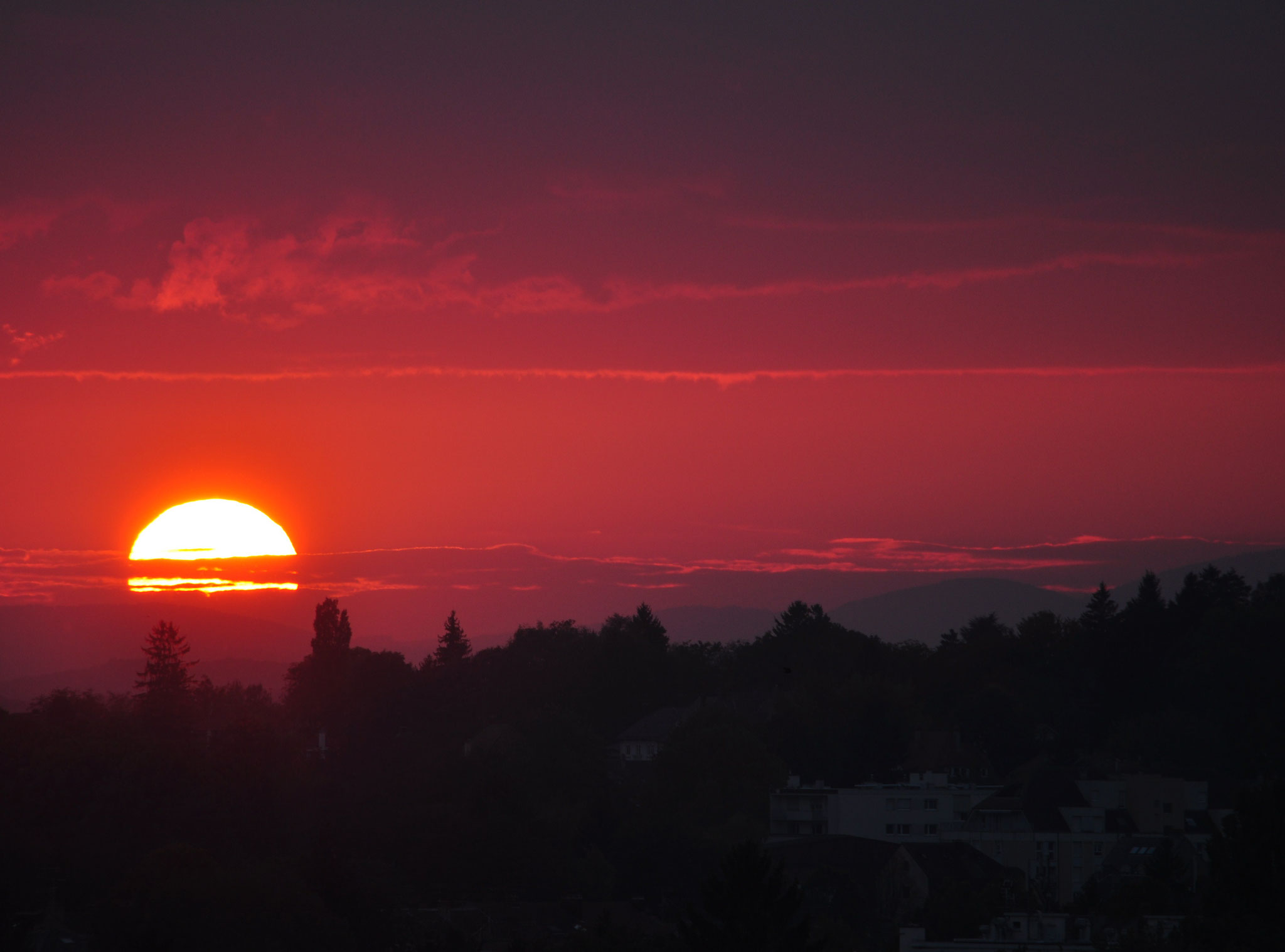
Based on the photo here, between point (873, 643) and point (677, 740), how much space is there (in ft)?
127

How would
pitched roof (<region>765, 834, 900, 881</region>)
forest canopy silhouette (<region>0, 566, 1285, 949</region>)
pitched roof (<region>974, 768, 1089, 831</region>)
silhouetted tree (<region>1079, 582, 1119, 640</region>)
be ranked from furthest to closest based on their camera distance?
silhouetted tree (<region>1079, 582, 1119, 640</region>) → pitched roof (<region>974, 768, 1089, 831</region>) → pitched roof (<region>765, 834, 900, 881</region>) → forest canopy silhouette (<region>0, 566, 1285, 949</region>)

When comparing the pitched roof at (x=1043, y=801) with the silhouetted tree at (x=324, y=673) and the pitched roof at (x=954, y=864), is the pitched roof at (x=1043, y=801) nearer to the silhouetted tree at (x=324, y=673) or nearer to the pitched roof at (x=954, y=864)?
the pitched roof at (x=954, y=864)

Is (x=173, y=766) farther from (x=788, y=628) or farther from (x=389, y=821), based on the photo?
(x=788, y=628)

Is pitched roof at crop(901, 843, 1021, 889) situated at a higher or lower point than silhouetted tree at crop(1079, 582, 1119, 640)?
lower

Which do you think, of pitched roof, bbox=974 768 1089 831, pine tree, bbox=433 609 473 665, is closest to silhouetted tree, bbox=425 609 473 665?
pine tree, bbox=433 609 473 665

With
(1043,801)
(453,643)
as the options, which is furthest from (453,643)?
(1043,801)

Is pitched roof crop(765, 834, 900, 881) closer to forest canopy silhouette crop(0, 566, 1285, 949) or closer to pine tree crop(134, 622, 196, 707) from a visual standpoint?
forest canopy silhouette crop(0, 566, 1285, 949)

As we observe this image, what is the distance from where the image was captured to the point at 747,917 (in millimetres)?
47562

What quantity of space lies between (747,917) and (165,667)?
86.3 meters

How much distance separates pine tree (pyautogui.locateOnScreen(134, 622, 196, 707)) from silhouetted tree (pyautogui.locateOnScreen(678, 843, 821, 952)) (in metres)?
77.6

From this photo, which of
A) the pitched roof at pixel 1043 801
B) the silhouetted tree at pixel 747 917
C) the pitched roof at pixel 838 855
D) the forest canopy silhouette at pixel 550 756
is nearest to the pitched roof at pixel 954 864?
the pitched roof at pixel 838 855

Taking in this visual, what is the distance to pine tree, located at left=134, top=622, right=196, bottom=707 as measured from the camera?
397ft

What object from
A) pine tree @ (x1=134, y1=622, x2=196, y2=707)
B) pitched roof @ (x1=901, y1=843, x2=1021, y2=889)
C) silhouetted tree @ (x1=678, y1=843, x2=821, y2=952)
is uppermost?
pine tree @ (x1=134, y1=622, x2=196, y2=707)

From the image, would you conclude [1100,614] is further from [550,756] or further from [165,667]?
[165,667]
